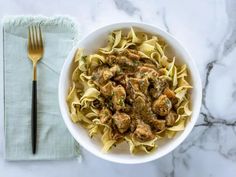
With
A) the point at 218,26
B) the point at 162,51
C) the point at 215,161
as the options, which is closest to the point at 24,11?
the point at 162,51

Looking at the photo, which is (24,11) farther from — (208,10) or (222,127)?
(222,127)

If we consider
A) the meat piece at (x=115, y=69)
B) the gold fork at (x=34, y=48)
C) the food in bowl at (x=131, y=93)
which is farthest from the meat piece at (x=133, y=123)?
the gold fork at (x=34, y=48)

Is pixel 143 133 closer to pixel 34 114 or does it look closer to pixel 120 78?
pixel 120 78

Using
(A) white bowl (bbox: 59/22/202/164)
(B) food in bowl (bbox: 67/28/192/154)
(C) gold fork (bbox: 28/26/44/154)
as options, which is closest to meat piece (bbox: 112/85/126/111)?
(B) food in bowl (bbox: 67/28/192/154)

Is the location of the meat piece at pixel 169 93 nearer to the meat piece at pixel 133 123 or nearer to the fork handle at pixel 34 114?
the meat piece at pixel 133 123

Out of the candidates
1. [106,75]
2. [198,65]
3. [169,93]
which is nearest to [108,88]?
[106,75]

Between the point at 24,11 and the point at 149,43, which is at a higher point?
the point at 24,11
